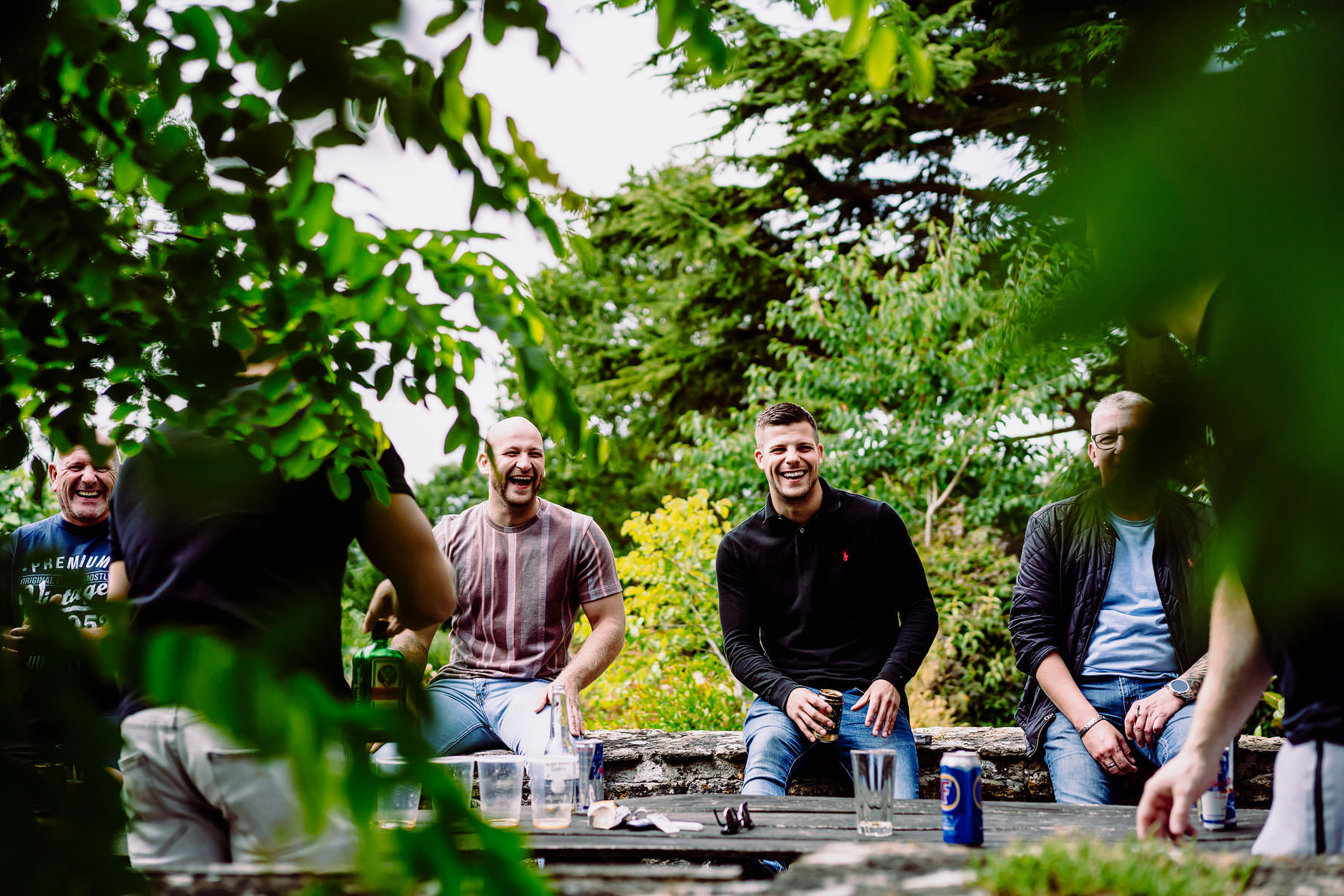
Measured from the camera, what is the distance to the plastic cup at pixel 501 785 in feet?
7.18

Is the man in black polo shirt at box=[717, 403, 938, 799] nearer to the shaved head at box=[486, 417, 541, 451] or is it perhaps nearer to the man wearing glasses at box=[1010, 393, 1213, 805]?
the man wearing glasses at box=[1010, 393, 1213, 805]

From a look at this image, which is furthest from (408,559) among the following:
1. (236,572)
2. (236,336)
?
(236,336)

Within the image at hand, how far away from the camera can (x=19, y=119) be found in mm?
962

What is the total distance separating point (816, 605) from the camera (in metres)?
3.46

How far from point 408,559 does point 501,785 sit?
2.23 feet

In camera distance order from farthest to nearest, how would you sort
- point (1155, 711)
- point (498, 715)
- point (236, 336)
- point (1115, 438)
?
1. point (498, 715)
2. point (1155, 711)
3. point (236, 336)
4. point (1115, 438)

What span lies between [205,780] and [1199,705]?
5.59ft

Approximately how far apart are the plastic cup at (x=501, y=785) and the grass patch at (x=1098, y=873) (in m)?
1.31

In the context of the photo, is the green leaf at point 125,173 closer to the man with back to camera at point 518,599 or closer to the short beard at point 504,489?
the man with back to camera at point 518,599

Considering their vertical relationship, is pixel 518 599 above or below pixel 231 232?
below

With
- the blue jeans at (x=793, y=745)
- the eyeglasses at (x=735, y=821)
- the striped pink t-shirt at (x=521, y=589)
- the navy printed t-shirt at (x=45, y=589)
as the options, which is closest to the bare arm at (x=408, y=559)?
the eyeglasses at (x=735, y=821)

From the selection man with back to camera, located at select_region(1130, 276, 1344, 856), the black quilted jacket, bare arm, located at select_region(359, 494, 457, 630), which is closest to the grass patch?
man with back to camera, located at select_region(1130, 276, 1344, 856)

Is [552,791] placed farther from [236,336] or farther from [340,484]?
[236,336]

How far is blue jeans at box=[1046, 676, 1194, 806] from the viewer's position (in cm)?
288
